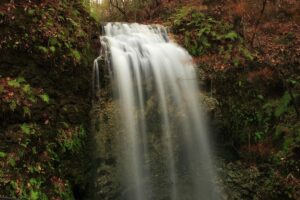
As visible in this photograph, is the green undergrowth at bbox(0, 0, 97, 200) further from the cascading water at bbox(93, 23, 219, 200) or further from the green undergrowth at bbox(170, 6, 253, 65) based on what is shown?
the green undergrowth at bbox(170, 6, 253, 65)

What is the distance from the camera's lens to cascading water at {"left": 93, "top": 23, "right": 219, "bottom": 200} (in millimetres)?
8906

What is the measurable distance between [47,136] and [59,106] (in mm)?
1001

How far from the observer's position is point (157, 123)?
9.74m

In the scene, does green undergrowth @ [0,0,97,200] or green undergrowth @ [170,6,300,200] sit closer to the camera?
green undergrowth @ [0,0,97,200]

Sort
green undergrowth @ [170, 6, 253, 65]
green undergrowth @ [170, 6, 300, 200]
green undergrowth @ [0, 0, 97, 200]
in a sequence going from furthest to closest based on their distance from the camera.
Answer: green undergrowth @ [170, 6, 253, 65], green undergrowth @ [170, 6, 300, 200], green undergrowth @ [0, 0, 97, 200]

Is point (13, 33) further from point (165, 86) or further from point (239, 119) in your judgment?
point (239, 119)

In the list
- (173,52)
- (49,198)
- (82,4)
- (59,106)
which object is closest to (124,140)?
(59,106)

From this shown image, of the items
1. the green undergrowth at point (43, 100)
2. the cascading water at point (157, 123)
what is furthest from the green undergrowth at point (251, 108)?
the green undergrowth at point (43, 100)

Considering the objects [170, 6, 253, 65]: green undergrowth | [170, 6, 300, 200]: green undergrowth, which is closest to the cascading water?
[170, 6, 300, 200]: green undergrowth

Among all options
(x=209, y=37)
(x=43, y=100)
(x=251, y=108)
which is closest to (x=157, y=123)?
(x=251, y=108)

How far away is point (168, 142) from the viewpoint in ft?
31.6

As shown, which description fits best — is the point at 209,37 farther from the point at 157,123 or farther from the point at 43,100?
the point at 43,100

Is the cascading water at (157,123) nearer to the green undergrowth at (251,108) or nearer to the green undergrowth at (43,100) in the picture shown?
the green undergrowth at (251,108)

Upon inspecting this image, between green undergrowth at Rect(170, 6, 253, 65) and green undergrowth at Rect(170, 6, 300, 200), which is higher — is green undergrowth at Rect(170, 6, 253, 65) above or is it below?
above
